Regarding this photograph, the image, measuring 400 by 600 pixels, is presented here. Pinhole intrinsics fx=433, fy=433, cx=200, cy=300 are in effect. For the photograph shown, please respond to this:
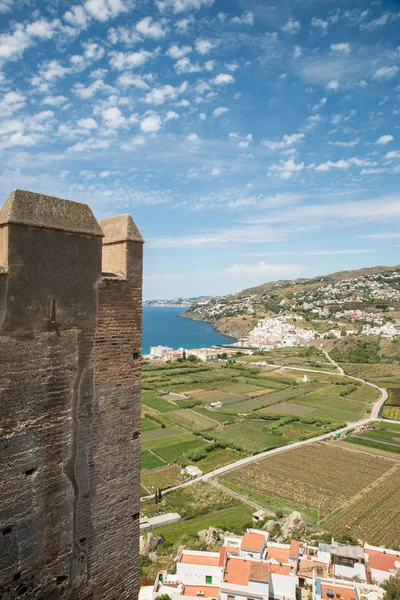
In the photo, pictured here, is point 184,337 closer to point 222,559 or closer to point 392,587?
point 222,559

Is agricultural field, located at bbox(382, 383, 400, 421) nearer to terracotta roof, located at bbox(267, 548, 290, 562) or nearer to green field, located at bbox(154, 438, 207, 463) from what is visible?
green field, located at bbox(154, 438, 207, 463)

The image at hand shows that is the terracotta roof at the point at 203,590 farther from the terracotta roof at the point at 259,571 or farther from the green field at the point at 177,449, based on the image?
the green field at the point at 177,449

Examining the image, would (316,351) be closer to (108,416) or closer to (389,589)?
(389,589)

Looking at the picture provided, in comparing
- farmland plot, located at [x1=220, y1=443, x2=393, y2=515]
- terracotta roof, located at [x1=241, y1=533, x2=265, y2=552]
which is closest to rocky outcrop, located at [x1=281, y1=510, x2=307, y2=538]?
terracotta roof, located at [x1=241, y1=533, x2=265, y2=552]

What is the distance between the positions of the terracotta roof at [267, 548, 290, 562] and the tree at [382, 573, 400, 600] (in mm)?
3990

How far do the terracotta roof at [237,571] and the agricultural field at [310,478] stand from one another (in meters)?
10.4

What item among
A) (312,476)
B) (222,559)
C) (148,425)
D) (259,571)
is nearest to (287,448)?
(312,476)

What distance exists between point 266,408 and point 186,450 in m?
18.0

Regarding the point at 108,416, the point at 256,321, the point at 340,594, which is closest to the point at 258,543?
the point at 340,594

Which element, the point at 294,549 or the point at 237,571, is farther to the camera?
the point at 294,549

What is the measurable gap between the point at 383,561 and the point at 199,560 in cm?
846

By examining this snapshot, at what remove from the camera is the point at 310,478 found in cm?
3294

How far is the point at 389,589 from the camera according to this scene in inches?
663

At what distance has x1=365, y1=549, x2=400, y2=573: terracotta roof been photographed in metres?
18.9
